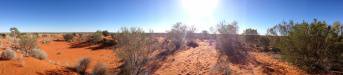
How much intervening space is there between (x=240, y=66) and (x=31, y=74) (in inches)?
504

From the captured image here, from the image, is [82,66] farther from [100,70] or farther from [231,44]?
[231,44]

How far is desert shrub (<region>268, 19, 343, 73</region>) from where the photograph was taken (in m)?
11.7

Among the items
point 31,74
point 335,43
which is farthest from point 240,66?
point 31,74

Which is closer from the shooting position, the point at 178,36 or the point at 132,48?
the point at 132,48

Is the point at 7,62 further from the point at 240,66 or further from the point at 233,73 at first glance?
the point at 240,66

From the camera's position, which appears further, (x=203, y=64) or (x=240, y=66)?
(x=203, y=64)

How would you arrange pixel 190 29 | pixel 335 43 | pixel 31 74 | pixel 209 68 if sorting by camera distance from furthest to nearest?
pixel 190 29 < pixel 209 68 < pixel 31 74 < pixel 335 43

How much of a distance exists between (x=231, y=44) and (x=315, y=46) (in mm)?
12642

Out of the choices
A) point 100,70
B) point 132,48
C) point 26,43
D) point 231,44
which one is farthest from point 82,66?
point 231,44

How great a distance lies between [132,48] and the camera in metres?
15.5

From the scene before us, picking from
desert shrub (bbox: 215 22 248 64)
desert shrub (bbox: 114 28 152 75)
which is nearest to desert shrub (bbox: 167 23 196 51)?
desert shrub (bbox: 215 22 248 64)

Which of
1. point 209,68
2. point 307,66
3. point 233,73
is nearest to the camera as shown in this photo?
point 307,66

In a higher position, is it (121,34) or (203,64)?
(121,34)

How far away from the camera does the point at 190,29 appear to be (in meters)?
32.8
